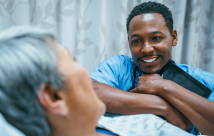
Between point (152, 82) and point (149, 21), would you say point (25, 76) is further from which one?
point (149, 21)

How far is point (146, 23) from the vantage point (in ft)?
2.86

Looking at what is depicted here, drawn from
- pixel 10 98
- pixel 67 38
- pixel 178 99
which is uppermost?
pixel 67 38

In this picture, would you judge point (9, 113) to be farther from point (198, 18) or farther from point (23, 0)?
point (198, 18)

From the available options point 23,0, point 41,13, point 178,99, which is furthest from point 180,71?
point 23,0

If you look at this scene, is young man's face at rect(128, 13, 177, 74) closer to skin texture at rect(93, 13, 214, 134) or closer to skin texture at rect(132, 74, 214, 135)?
skin texture at rect(93, 13, 214, 134)

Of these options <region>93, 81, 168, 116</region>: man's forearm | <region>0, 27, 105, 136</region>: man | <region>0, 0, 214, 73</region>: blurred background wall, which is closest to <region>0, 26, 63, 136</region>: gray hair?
<region>0, 27, 105, 136</region>: man

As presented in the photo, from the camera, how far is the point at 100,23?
1.34 meters

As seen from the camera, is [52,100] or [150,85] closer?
[52,100]

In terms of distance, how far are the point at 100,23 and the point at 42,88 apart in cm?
110

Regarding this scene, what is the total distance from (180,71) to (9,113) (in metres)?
0.82

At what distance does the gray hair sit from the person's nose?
2.01 feet

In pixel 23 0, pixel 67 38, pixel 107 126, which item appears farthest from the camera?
pixel 67 38

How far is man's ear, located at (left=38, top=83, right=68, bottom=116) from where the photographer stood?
1.16ft

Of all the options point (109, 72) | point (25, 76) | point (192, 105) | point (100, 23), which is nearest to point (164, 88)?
point (192, 105)
